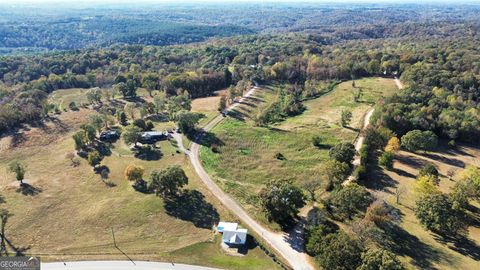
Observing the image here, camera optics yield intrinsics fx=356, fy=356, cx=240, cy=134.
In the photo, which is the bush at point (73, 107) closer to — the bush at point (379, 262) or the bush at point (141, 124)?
the bush at point (141, 124)

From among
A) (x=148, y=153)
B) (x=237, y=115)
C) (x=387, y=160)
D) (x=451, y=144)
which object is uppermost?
(x=451, y=144)

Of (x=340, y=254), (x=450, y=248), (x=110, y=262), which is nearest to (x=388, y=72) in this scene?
(x=450, y=248)

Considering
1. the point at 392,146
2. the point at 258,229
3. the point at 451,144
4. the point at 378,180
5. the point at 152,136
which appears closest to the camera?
the point at 258,229

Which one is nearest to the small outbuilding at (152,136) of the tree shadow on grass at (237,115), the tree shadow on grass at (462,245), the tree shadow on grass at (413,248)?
the tree shadow on grass at (237,115)

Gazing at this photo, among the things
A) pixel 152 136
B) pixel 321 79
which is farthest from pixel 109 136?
pixel 321 79

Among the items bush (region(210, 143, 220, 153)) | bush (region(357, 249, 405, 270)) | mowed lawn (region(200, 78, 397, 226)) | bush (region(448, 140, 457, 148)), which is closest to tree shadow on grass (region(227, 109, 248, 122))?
mowed lawn (region(200, 78, 397, 226))

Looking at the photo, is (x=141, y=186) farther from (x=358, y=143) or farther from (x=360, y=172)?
(x=358, y=143)

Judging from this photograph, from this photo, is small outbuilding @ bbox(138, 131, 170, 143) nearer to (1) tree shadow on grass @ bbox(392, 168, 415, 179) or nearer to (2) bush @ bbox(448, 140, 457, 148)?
(1) tree shadow on grass @ bbox(392, 168, 415, 179)

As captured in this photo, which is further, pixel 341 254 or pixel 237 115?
pixel 237 115
